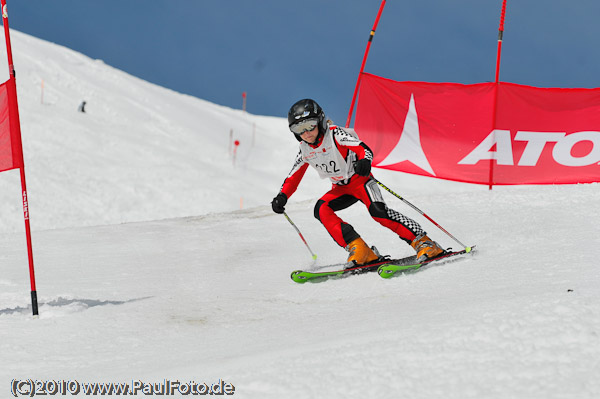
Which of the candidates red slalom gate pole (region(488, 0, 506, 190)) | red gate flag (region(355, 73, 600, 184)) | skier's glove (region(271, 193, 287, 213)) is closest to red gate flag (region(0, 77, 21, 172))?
skier's glove (region(271, 193, 287, 213))

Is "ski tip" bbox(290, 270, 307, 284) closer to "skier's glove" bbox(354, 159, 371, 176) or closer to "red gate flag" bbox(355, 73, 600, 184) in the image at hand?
"skier's glove" bbox(354, 159, 371, 176)

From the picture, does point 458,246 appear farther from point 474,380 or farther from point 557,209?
point 474,380

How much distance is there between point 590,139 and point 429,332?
23.7 feet

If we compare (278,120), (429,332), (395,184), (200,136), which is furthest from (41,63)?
(429,332)

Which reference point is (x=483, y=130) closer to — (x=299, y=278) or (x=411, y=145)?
(x=411, y=145)

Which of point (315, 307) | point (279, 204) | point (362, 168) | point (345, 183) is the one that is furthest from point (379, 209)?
point (315, 307)

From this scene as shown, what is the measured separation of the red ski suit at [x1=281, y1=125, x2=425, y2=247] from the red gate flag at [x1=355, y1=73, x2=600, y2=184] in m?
4.18

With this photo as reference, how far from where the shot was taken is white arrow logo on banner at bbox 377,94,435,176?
9211 millimetres

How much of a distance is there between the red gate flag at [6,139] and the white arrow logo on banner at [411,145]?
238 inches

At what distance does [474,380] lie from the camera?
6.80ft

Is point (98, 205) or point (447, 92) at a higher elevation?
point (447, 92)

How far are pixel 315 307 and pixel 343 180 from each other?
1.52m

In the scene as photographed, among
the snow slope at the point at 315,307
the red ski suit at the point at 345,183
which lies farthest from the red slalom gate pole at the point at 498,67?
the red ski suit at the point at 345,183

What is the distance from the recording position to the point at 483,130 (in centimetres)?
888
